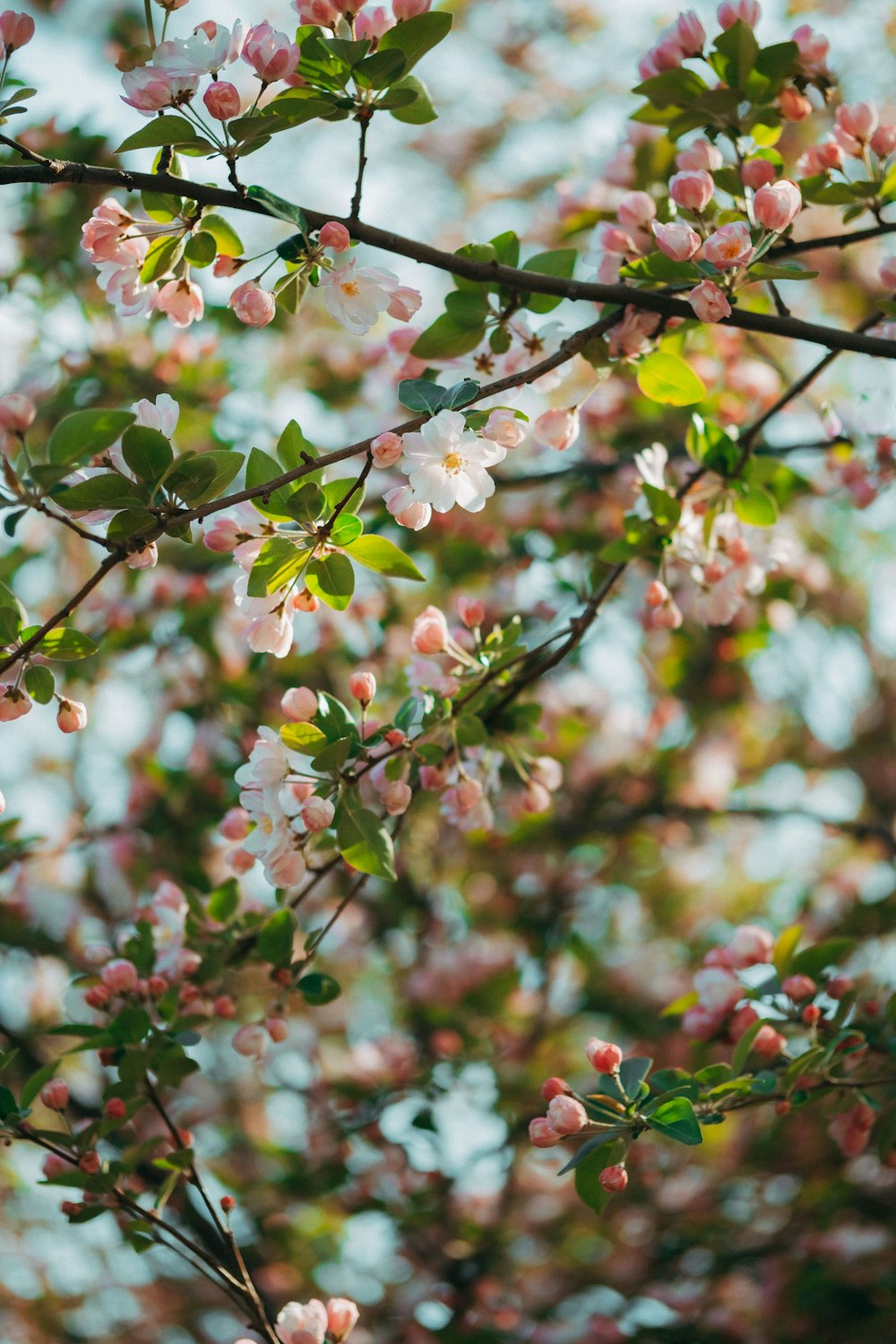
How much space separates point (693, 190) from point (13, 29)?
67cm

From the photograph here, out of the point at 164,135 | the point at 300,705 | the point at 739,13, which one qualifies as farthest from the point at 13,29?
the point at 739,13

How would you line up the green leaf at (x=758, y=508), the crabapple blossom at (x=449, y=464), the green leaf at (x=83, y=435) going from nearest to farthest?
the green leaf at (x=83, y=435), the crabapple blossom at (x=449, y=464), the green leaf at (x=758, y=508)

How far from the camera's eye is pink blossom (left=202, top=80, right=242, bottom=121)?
1.05m

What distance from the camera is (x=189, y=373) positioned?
7.98 ft

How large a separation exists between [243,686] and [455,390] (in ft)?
4.90

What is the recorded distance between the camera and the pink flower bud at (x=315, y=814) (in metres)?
1.09

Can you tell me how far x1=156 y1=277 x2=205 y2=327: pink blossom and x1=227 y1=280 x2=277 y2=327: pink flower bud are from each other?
0.15m

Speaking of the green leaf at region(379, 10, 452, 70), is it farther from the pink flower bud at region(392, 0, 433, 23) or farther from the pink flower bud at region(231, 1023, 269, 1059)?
the pink flower bud at region(231, 1023, 269, 1059)

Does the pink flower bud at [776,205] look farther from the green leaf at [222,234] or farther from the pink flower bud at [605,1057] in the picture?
the pink flower bud at [605,1057]

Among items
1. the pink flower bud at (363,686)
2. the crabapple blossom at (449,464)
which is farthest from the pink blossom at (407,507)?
the pink flower bud at (363,686)

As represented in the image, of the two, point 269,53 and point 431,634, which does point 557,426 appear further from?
point 269,53

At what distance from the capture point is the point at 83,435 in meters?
0.92

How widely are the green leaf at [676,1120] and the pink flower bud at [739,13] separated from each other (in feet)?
3.82

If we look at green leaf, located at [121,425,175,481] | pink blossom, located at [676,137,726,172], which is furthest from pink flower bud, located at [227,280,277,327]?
pink blossom, located at [676,137,726,172]
